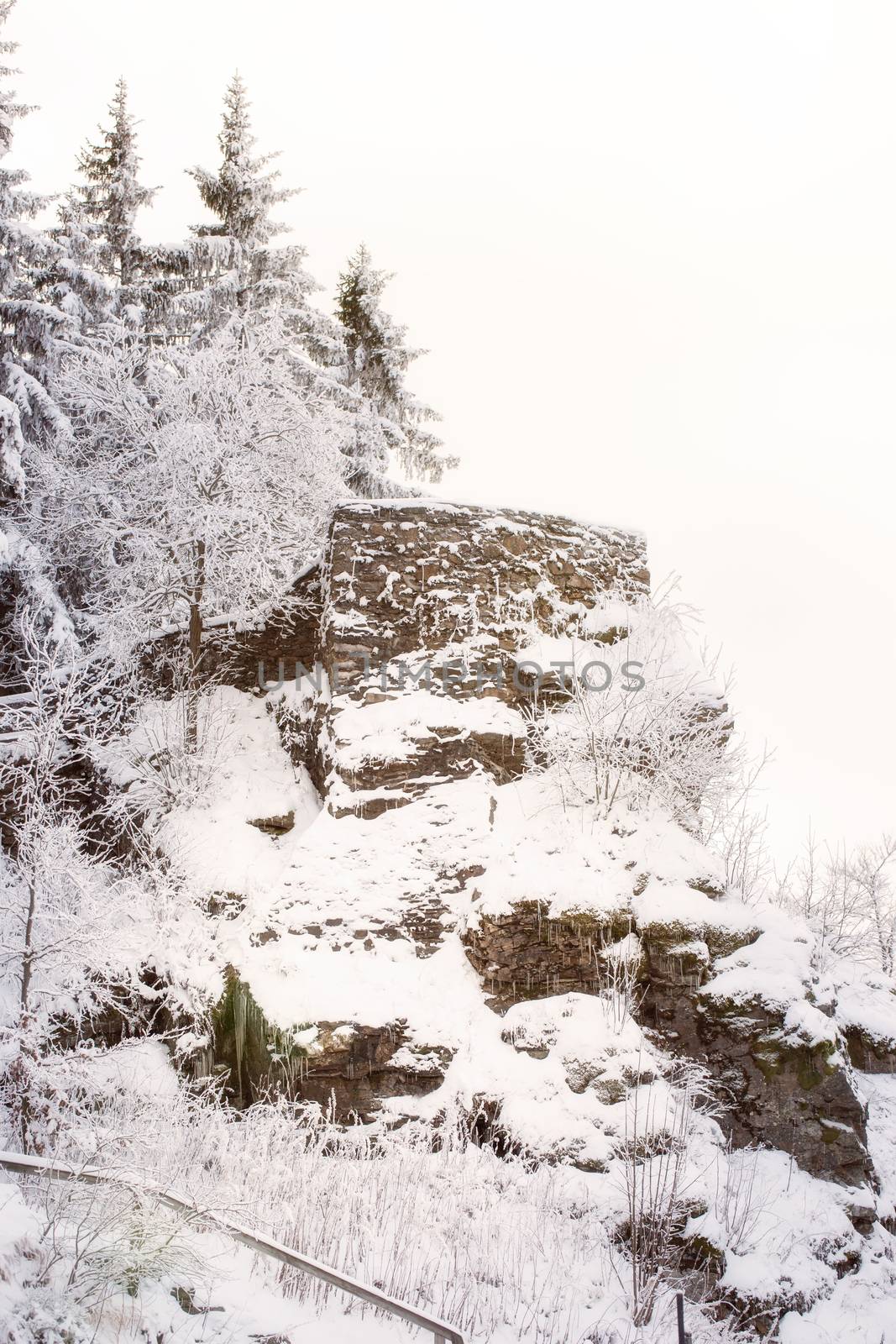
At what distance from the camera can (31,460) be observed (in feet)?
43.5

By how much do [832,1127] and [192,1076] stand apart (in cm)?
587

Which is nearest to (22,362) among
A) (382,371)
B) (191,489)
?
(191,489)

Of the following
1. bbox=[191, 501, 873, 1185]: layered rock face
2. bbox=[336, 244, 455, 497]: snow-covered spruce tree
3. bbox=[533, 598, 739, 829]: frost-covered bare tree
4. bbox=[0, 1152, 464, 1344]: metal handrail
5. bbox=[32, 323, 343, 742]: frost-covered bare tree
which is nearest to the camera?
bbox=[0, 1152, 464, 1344]: metal handrail

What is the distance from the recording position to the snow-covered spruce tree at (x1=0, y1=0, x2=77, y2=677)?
42.2 feet

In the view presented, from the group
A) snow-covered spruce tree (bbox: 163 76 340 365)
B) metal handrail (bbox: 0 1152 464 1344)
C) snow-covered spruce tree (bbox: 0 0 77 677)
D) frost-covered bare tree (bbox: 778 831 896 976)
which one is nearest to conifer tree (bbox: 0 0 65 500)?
snow-covered spruce tree (bbox: 0 0 77 677)

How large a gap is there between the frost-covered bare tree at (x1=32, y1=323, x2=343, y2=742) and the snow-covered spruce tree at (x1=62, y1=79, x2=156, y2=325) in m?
4.93

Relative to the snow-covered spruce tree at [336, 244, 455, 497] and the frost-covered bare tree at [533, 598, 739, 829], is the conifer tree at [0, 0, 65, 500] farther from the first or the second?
the frost-covered bare tree at [533, 598, 739, 829]

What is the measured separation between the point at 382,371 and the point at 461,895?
14.3 m

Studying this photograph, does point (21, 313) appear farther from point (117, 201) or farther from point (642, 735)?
point (642, 735)

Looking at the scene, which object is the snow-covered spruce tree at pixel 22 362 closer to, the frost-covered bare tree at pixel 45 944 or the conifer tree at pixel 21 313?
the conifer tree at pixel 21 313

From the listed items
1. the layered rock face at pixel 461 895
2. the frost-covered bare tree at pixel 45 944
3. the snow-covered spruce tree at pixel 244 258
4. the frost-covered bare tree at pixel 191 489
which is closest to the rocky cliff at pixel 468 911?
the layered rock face at pixel 461 895

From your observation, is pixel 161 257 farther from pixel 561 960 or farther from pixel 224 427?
pixel 561 960

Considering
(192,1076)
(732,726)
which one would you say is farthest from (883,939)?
(192,1076)

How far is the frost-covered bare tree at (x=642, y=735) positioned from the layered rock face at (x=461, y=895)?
0.47 m
